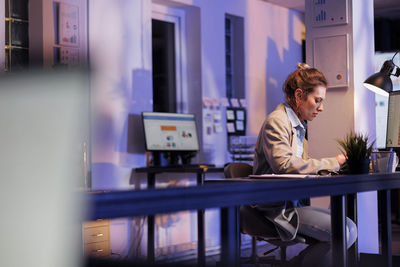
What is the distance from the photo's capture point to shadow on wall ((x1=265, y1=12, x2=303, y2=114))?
276 inches

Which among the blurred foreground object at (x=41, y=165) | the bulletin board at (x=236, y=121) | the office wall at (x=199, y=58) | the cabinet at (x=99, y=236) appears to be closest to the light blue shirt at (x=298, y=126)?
the office wall at (x=199, y=58)

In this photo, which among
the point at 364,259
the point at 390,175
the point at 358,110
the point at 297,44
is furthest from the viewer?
the point at 297,44

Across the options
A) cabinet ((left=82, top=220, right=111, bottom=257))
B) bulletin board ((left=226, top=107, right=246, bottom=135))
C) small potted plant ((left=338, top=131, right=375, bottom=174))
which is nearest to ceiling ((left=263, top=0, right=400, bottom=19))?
bulletin board ((left=226, top=107, right=246, bottom=135))

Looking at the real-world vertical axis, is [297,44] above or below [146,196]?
above

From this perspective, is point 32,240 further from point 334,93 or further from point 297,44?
point 297,44

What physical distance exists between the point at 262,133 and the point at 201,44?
3412 millimetres

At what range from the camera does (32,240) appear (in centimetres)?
62

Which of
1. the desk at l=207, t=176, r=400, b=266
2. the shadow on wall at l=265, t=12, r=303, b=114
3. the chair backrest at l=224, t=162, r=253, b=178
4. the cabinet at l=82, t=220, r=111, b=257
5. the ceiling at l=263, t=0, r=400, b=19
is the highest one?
the ceiling at l=263, t=0, r=400, b=19

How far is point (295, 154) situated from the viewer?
297 centimetres

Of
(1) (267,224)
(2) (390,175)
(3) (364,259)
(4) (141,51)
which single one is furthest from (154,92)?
(2) (390,175)

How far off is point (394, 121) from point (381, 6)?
5192 millimetres

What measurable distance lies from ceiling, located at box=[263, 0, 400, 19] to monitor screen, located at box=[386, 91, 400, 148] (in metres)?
4.16

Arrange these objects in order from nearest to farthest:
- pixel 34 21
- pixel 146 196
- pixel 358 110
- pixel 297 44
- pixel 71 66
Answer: pixel 71 66 → pixel 146 196 → pixel 358 110 → pixel 34 21 → pixel 297 44

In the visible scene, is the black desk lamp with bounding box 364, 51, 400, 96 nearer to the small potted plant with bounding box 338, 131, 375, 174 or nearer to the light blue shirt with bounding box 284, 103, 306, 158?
the light blue shirt with bounding box 284, 103, 306, 158
